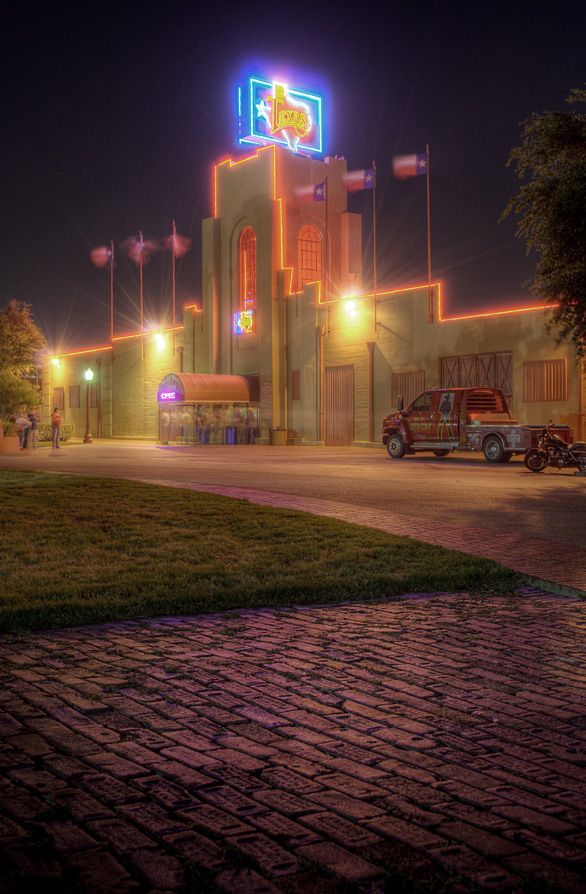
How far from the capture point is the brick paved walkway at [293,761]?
2971mm

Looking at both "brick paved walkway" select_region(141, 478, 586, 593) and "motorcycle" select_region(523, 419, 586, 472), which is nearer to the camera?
"brick paved walkway" select_region(141, 478, 586, 593)

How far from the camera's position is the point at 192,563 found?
9.27 meters

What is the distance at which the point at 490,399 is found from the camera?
30.6 metres

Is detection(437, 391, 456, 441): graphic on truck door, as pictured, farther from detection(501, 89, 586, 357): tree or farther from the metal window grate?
detection(501, 89, 586, 357): tree

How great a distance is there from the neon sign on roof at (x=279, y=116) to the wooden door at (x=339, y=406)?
1444 centimetres

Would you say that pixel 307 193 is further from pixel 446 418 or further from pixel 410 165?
pixel 446 418

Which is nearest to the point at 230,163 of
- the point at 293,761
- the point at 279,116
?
the point at 279,116

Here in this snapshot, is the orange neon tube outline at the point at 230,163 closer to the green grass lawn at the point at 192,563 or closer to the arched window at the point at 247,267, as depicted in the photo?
the arched window at the point at 247,267

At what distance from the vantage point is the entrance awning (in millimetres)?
47406

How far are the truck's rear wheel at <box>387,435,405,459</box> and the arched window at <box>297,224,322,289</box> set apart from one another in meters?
19.1

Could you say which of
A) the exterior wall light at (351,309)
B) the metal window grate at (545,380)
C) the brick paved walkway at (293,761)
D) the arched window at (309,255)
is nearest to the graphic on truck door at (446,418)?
the metal window grate at (545,380)

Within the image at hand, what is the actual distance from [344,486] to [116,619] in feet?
38.8

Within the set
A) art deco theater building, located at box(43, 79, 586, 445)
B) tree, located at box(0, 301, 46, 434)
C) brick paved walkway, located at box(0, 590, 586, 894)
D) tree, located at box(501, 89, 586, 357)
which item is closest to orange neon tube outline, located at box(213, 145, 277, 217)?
art deco theater building, located at box(43, 79, 586, 445)

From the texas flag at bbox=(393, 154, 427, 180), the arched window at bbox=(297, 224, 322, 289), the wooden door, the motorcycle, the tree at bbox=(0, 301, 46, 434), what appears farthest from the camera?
the tree at bbox=(0, 301, 46, 434)
